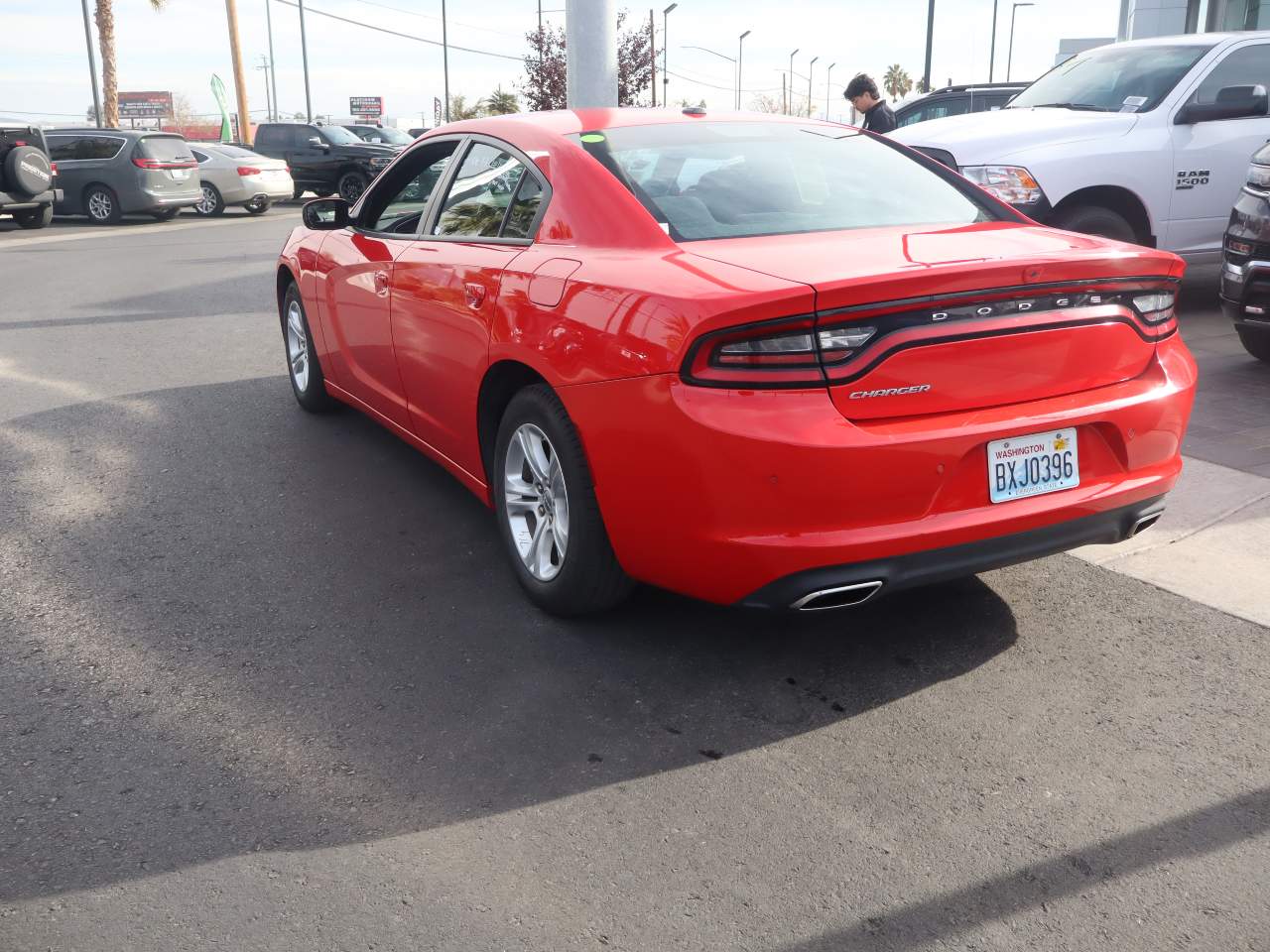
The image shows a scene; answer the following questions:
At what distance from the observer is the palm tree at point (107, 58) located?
35.4 m

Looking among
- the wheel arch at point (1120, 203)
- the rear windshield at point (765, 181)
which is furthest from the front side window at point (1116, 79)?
the rear windshield at point (765, 181)

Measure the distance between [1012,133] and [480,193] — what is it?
4904 millimetres

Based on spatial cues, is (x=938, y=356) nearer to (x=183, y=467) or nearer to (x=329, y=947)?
(x=329, y=947)

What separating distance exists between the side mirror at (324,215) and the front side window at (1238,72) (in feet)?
20.2

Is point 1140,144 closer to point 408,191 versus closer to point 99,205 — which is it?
point 408,191

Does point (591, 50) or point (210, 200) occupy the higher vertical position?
point (591, 50)

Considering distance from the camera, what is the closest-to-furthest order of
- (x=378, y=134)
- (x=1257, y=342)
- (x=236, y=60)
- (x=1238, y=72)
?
(x=1257, y=342)
(x=1238, y=72)
(x=378, y=134)
(x=236, y=60)

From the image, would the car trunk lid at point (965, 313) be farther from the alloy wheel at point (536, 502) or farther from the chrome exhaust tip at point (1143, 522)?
the alloy wheel at point (536, 502)

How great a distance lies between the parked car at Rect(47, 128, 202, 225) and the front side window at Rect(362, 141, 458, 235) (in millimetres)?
17049

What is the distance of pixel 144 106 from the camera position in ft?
411

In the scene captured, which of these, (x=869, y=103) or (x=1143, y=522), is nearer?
(x=1143, y=522)

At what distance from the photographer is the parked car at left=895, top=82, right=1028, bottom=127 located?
14.3 m

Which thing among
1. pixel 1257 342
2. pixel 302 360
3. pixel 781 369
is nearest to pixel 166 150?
pixel 302 360

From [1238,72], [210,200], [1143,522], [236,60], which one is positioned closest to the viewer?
[1143,522]
